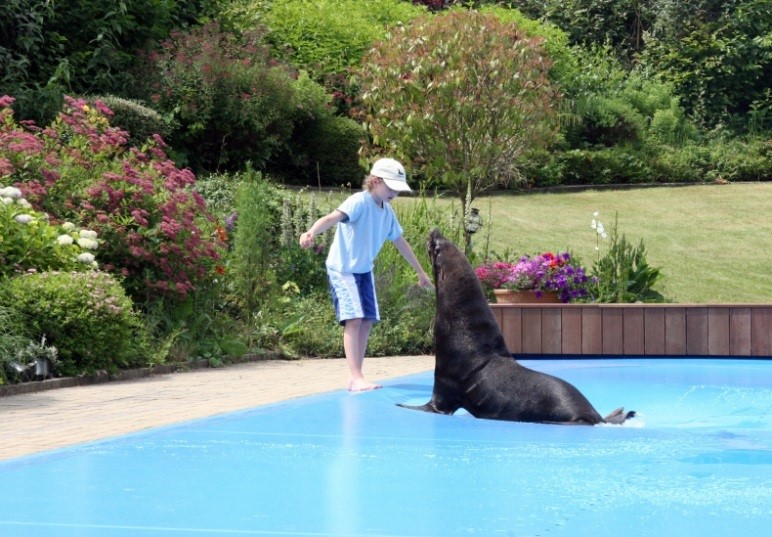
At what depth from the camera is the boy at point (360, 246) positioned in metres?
8.05

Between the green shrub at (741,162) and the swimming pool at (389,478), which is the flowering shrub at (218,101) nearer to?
the green shrub at (741,162)

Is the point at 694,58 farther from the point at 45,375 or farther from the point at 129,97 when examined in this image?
the point at 45,375

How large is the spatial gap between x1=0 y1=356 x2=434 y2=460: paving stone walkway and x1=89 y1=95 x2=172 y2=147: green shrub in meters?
6.92

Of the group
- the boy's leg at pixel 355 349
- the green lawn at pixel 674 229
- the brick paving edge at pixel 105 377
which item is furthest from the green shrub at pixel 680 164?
the boy's leg at pixel 355 349

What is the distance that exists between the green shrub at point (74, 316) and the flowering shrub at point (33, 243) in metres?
0.53

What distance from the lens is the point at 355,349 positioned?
27.4ft

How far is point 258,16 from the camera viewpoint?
74.2 feet

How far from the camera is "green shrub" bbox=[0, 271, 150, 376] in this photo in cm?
884

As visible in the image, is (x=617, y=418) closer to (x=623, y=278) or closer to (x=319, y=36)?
(x=623, y=278)

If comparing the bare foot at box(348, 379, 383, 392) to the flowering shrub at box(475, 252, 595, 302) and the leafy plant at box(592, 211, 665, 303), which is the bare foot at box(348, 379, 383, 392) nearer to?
the flowering shrub at box(475, 252, 595, 302)

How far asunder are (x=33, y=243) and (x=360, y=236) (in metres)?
3.25

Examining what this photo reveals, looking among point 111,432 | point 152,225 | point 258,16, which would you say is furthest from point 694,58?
point 111,432

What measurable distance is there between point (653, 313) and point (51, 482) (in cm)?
791

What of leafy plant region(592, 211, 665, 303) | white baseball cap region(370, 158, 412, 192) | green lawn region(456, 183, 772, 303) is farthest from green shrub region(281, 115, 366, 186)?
white baseball cap region(370, 158, 412, 192)
